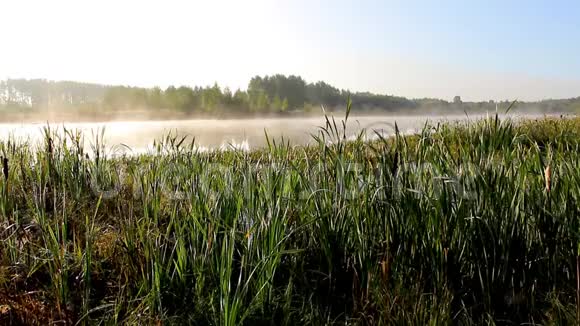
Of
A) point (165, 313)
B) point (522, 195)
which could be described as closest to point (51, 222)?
point (165, 313)

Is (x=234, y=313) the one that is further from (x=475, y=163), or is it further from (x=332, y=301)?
(x=475, y=163)

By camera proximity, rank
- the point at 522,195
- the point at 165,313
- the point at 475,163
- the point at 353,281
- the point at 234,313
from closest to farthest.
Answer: the point at 234,313
the point at 165,313
the point at 353,281
the point at 522,195
the point at 475,163

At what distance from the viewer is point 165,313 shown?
70.2 inches

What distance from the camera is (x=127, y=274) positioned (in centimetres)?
208

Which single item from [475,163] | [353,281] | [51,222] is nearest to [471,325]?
[353,281]

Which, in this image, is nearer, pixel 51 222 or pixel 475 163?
pixel 475 163

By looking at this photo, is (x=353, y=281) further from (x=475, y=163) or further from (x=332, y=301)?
(x=475, y=163)

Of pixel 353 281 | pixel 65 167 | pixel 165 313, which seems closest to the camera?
pixel 165 313

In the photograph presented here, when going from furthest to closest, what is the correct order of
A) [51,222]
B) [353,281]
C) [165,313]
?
[51,222] → [353,281] → [165,313]

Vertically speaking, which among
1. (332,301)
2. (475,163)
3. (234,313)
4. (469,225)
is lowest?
(332,301)

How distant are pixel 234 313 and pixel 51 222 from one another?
1493mm

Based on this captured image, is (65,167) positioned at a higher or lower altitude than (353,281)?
higher

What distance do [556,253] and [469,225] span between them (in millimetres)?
411

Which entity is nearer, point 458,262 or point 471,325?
point 471,325
